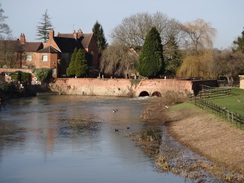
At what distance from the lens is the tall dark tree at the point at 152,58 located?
6712 cm

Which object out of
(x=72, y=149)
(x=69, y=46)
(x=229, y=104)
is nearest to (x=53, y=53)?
(x=69, y=46)

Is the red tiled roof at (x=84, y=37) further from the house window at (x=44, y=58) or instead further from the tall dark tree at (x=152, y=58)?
the tall dark tree at (x=152, y=58)

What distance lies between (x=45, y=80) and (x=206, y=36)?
32.8 meters

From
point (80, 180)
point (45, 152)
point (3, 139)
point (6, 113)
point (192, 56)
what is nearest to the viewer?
point (80, 180)

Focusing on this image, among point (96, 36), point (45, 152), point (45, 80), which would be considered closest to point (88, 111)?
point (45, 152)

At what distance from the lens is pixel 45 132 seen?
3328 cm

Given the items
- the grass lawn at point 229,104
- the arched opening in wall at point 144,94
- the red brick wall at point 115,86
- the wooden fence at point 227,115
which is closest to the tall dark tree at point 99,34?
the red brick wall at point 115,86

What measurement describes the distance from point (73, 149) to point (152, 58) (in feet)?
139

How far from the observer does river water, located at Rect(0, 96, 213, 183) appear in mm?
21172

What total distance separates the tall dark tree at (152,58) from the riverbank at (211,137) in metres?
28.7

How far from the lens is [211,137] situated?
1087 inches

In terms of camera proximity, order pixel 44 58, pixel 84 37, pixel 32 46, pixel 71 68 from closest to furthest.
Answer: pixel 71 68 < pixel 44 58 < pixel 32 46 < pixel 84 37

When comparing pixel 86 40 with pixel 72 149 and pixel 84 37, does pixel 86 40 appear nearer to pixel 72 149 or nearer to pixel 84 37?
pixel 84 37

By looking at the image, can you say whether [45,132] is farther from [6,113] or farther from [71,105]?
[71,105]
